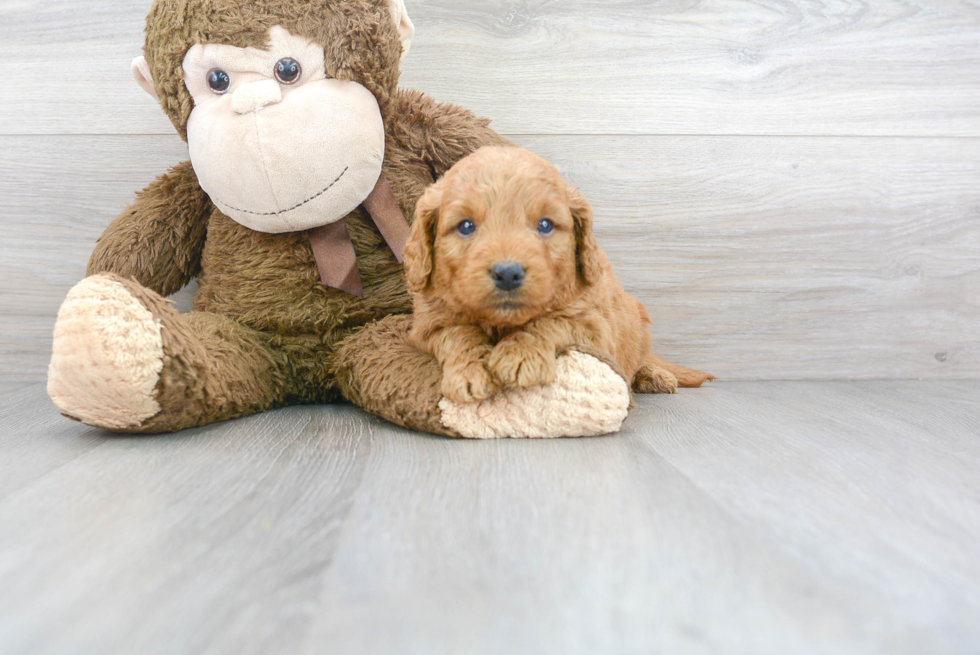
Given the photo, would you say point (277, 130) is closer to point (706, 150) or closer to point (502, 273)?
point (502, 273)

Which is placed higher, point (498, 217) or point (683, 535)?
point (498, 217)

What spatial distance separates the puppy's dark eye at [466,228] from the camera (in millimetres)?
986

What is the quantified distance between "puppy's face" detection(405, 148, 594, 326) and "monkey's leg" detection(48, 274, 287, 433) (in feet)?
1.16

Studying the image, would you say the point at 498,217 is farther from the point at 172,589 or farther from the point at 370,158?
the point at 172,589

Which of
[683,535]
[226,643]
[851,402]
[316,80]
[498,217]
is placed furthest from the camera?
[851,402]

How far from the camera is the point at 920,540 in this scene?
0.68 m

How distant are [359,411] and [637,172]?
0.84m

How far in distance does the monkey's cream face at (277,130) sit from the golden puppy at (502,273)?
22 centimetres

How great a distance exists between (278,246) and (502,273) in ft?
1.78

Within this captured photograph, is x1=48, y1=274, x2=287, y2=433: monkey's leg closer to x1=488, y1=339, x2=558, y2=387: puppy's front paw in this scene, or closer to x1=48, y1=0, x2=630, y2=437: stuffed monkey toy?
x1=48, y1=0, x2=630, y2=437: stuffed monkey toy

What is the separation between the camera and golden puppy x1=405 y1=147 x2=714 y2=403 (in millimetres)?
951

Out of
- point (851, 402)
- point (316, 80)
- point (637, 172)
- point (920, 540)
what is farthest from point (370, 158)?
point (851, 402)

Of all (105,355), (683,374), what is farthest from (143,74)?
(683,374)

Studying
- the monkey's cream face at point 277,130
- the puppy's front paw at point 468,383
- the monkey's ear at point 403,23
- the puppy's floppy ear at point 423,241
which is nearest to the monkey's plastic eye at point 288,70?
the monkey's cream face at point 277,130
